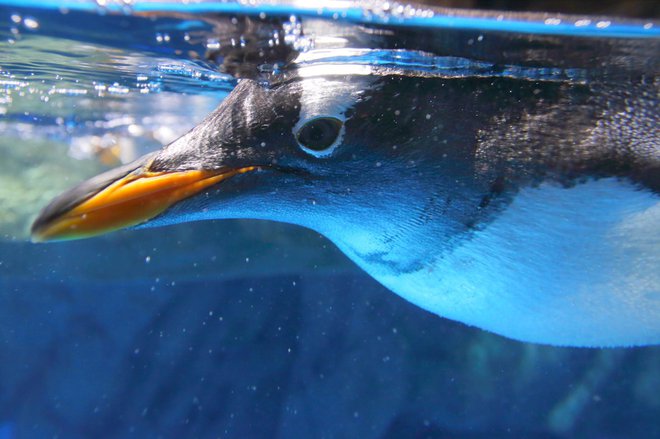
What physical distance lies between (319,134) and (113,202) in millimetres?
700

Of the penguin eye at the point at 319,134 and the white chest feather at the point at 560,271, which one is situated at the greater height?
the penguin eye at the point at 319,134

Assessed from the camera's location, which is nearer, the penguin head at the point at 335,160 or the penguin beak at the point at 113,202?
the penguin beak at the point at 113,202

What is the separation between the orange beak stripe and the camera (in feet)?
5.40

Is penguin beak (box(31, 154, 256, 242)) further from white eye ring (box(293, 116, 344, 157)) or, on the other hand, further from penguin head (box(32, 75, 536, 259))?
white eye ring (box(293, 116, 344, 157))

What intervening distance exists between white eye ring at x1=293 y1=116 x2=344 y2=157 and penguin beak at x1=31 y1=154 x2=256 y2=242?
1.28 feet

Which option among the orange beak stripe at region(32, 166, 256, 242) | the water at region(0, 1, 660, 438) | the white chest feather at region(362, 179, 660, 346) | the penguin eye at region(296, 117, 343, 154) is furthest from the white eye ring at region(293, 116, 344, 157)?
the water at region(0, 1, 660, 438)

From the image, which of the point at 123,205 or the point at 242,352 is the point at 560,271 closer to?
the point at 123,205

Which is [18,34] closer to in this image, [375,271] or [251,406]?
[375,271]

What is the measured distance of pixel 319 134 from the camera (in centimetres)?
192

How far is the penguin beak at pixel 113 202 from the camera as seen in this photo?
165 cm

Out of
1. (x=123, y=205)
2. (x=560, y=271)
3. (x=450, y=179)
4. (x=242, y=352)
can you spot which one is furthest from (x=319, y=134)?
(x=242, y=352)

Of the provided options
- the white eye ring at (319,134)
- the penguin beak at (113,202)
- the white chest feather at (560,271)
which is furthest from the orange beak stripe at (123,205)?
the white chest feather at (560,271)

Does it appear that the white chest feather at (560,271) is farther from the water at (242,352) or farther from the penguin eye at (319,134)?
the water at (242,352)

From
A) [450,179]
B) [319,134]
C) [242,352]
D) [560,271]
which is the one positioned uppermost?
[319,134]
